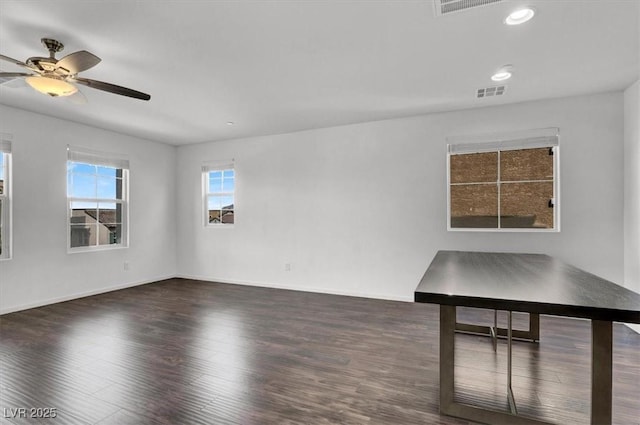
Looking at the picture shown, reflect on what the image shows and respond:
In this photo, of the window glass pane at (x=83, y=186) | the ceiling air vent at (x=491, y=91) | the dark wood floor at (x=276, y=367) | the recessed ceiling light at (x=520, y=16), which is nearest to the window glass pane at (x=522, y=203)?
the ceiling air vent at (x=491, y=91)

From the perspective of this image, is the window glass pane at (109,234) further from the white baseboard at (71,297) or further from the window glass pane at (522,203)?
the window glass pane at (522,203)

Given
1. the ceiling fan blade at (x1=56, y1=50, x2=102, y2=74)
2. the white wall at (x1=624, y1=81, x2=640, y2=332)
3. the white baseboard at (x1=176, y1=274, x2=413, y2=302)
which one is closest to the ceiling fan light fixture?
the ceiling fan blade at (x1=56, y1=50, x2=102, y2=74)

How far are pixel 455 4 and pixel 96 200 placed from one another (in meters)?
5.42

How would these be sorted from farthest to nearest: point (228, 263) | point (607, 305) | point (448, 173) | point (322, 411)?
point (228, 263), point (448, 173), point (322, 411), point (607, 305)

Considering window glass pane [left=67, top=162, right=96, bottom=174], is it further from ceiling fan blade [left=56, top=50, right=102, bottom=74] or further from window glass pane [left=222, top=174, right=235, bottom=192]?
ceiling fan blade [left=56, top=50, right=102, bottom=74]

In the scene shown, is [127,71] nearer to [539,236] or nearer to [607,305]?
[607,305]

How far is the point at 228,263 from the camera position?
18.3 feet

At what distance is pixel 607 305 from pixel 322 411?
1.55m

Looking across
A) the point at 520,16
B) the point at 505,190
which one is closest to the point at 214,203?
the point at 520,16

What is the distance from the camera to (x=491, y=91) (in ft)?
11.0

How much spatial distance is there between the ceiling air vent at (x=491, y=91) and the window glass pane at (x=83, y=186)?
563 centimetres

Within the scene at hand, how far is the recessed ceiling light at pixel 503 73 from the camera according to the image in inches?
111

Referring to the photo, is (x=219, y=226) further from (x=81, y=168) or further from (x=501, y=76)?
(x=501, y=76)

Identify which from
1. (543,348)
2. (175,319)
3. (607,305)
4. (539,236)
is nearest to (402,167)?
(539,236)
